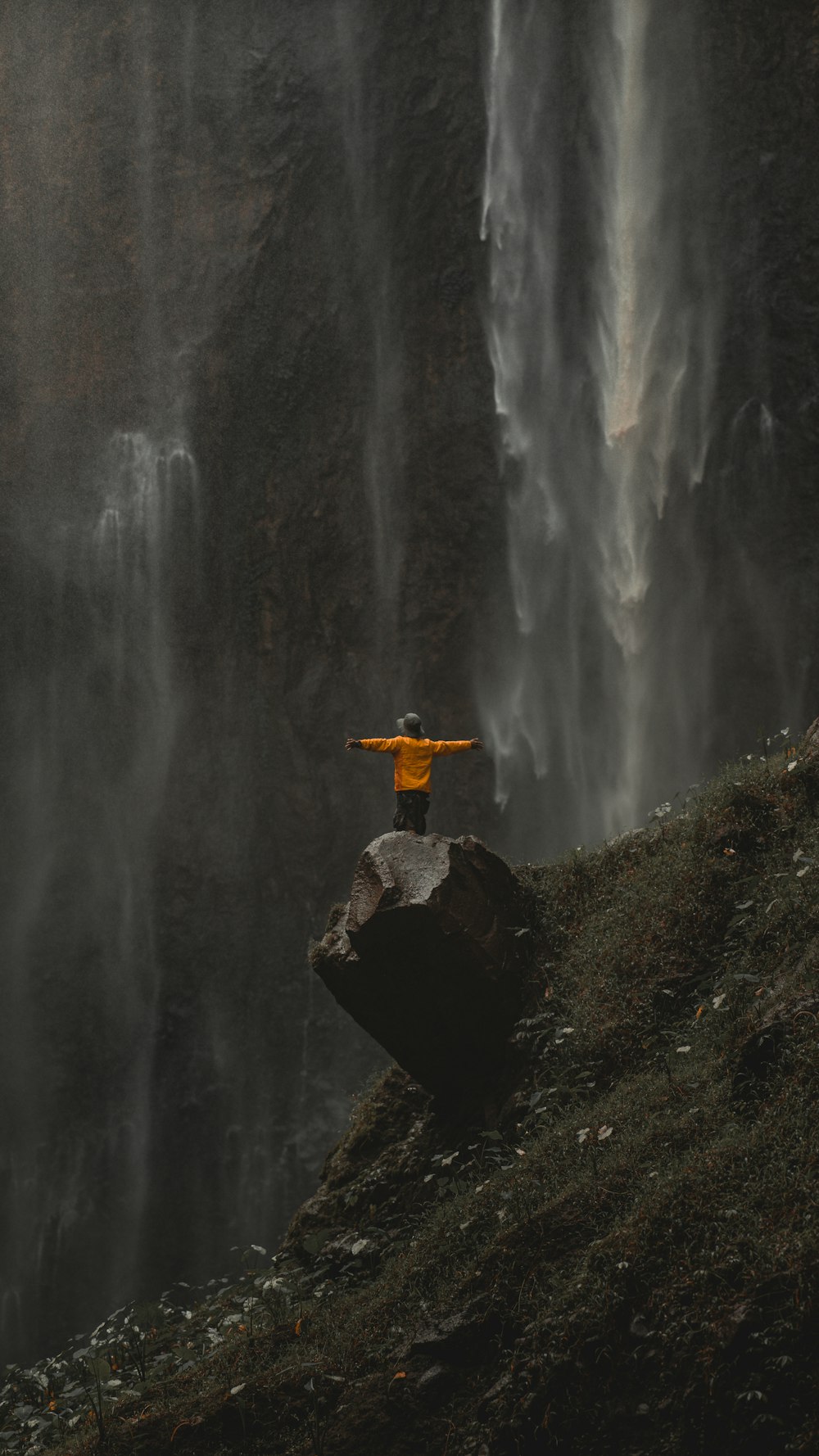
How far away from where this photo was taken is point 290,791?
91.1ft

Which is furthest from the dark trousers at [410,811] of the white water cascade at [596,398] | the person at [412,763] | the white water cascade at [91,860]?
the white water cascade at [91,860]

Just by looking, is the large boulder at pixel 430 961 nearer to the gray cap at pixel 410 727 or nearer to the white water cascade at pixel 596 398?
the gray cap at pixel 410 727

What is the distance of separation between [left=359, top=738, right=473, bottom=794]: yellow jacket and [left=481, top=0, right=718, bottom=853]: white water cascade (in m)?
14.7

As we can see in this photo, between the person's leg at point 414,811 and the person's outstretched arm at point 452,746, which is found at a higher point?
the person's outstretched arm at point 452,746

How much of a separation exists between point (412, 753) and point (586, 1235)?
5.17 meters

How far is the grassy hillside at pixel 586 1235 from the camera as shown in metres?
5.24

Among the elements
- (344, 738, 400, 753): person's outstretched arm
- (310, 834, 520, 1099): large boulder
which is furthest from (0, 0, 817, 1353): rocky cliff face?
(310, 834, 520, 1099): large boulder

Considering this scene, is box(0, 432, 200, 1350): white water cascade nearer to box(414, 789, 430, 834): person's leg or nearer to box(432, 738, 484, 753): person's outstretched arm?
box(414, 789, 430, 834): person's leg

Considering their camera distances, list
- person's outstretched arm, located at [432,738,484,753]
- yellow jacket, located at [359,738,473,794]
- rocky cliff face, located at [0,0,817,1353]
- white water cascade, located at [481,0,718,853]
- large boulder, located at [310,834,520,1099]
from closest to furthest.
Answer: large boulder, located at [310,834,520,1099] → yellow jacket, located at [359,738,473,794] → person's outstretched arm, located at [432,738,484,753] → white water cascade, located at [481,0,718,853] → rocky cliff face, located at [0,0,817,1353]

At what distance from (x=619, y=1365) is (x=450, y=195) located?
27050 millimetres

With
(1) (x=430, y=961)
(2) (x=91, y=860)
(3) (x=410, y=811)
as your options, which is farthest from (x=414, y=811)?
(2) (x=91, y=860)

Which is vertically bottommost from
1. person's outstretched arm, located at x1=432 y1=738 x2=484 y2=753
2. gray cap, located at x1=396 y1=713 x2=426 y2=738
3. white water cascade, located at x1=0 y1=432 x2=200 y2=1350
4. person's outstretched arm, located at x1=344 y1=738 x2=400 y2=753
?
white water cascade, located at x1=0 y1=432 x2=200 y2=1350

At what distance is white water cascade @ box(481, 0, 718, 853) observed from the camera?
2581cm

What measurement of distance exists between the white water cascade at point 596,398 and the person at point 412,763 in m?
14.7
